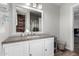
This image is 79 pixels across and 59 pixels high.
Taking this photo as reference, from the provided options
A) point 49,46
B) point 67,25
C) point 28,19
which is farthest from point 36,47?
point 67,25

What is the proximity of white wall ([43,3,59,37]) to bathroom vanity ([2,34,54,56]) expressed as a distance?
93 millimetres

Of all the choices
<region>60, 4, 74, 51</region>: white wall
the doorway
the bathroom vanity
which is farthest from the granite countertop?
the doorway

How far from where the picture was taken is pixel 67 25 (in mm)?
1363

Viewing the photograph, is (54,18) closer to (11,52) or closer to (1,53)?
(11,52)

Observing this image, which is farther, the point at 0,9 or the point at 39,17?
the point at 39,17

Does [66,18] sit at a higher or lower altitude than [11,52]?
higher

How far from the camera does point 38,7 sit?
51.7 inches

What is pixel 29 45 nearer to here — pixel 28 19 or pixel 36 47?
pixel 36 47

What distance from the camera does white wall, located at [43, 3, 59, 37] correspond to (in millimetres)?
1345

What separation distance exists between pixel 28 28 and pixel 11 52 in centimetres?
42

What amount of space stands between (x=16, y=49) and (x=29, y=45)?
0.19 metres

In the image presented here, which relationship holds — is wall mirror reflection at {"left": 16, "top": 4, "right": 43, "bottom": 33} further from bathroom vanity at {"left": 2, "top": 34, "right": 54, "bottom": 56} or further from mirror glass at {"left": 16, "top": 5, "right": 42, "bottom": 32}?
bathroom vanity at {"left": 2, "top": 34, "right": 54, "bottom": 56}

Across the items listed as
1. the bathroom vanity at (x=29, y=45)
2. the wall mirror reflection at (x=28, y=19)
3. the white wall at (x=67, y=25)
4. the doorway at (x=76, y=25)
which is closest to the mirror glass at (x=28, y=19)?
the wall mirror reflection at (x=28, y=19)

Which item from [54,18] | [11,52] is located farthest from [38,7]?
[11,52]
